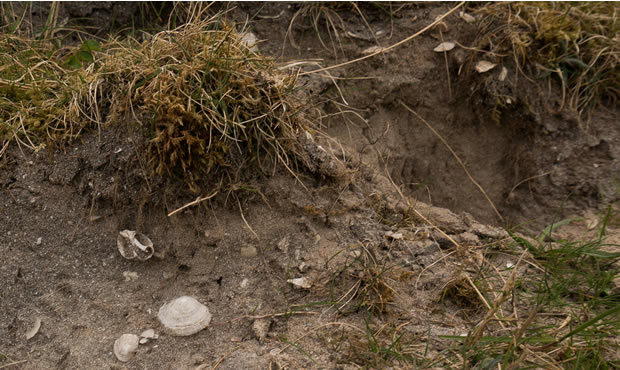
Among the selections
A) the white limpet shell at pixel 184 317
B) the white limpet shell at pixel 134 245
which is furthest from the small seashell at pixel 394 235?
the white limpet shell at pixel 134 245

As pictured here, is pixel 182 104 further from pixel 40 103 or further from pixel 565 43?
pixel 565 43

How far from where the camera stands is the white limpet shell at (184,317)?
2.05 meters

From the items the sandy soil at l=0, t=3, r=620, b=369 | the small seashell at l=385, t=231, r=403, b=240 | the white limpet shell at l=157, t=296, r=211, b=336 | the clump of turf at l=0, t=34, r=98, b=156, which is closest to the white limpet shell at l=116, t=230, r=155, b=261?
the sandy soil at l=0, t=3, r=620, b=369

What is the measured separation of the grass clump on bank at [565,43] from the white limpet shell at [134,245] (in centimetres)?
228

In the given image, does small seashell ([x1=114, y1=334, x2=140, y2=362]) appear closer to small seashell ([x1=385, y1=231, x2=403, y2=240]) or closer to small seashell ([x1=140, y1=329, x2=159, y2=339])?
small seashell ([x1=140, y1=329, x2=159, y2=339])

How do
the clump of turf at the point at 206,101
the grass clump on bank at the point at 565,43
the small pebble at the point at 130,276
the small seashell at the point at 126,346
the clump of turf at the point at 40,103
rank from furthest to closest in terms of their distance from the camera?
the grass clump on bank at the point at 565,43, the clump of turf at the point at 40,103, the small pebble at the point at 130,276, the clump of turf at the point at 206,101, the small seashell at the point at 126,346

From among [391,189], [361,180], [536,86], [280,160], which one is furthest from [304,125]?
[536,86]

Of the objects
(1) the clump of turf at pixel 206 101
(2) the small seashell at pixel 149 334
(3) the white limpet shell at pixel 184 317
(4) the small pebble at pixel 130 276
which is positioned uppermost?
(1) the clump of turf at pixel 206 101

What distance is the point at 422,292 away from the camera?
2.21 metres

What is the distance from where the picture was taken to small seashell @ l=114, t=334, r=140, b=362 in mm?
1979

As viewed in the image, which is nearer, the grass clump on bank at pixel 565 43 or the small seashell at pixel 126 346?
the small seashell at pixel 126 346

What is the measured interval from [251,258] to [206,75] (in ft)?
2.66

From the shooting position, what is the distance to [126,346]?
1988mm

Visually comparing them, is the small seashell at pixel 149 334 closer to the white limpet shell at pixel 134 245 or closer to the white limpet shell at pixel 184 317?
the white limpet shell at pixel 184 317
